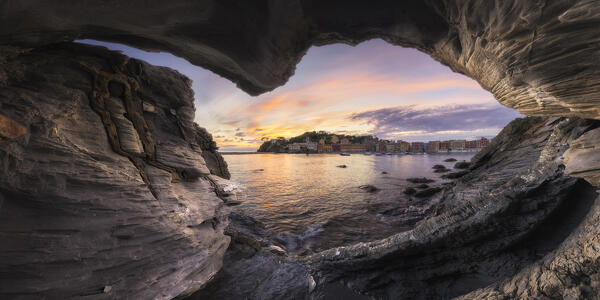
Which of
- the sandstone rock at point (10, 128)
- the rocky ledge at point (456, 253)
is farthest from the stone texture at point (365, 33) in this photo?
the rocky ledge at point (456, 253)

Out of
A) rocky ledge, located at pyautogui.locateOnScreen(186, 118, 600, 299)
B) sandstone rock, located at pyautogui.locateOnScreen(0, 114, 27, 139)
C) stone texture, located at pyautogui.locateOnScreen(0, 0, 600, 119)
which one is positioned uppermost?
stone texture, located at pyautogui.locateOnScreen(0, 0, 600, 119)

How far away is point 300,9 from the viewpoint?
427 centimetres

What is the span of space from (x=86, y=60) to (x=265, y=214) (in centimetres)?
1223

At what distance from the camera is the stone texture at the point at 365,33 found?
2307 millimetres

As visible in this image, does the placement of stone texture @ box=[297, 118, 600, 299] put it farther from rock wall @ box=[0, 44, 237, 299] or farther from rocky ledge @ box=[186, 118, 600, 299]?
rock wall @ box=[0, 44, 237, 299]

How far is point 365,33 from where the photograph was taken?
16.4ft

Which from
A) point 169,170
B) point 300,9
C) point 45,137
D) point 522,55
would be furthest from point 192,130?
point 522,55

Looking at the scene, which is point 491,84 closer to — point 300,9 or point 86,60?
point 300,9

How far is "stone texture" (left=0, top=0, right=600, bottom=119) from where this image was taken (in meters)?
2.31

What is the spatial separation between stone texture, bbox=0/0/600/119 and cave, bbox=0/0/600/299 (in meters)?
0.03

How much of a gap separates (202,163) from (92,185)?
2.43 meters

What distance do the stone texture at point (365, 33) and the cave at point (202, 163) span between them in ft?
0.09

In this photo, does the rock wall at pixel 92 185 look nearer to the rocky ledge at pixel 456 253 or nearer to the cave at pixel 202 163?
the cave at pixel 202 163

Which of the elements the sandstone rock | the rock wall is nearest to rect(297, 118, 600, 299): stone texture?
the rock wall
